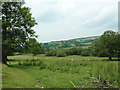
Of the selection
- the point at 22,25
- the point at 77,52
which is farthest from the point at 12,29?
the point at 77,52

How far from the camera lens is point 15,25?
15.8m

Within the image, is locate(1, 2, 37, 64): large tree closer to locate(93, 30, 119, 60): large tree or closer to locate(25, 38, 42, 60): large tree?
locate(25, 38, 42, 60): large tree

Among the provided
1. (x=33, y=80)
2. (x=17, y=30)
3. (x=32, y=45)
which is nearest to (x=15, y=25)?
(x=17, y=30)

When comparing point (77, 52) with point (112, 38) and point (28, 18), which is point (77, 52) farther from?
point (28, 18)

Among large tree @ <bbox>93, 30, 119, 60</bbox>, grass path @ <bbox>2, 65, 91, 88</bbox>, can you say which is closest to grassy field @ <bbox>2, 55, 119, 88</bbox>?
grass path @ <bbox>2, 65, 91, 88</bbox>

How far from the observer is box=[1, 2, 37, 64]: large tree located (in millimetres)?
15195

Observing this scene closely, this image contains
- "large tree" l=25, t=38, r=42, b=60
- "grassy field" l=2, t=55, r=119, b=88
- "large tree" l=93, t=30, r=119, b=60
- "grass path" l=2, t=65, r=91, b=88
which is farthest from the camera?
"large tree" l=93, t=30, r=119, b=60

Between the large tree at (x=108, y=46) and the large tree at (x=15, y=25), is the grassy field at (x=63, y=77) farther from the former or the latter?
the large tree at (x=108, y=46)

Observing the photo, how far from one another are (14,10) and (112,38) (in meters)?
23.6

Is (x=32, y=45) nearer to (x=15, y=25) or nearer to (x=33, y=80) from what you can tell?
(x=15, y=25)

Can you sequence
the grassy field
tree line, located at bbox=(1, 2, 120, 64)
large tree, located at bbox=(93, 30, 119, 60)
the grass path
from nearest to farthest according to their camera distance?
1. the grass path
2. the grassy field
3. tree line, located at bbox=(1, 2, 120, 64)
4. large tree, located at bbox=(93, 30, 119, 60)

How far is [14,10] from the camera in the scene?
1627 cm

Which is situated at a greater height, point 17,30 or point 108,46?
point 17,30

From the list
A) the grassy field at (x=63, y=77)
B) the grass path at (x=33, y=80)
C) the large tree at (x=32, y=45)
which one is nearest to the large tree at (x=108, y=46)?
the grassy field at (x=63, y=77)
